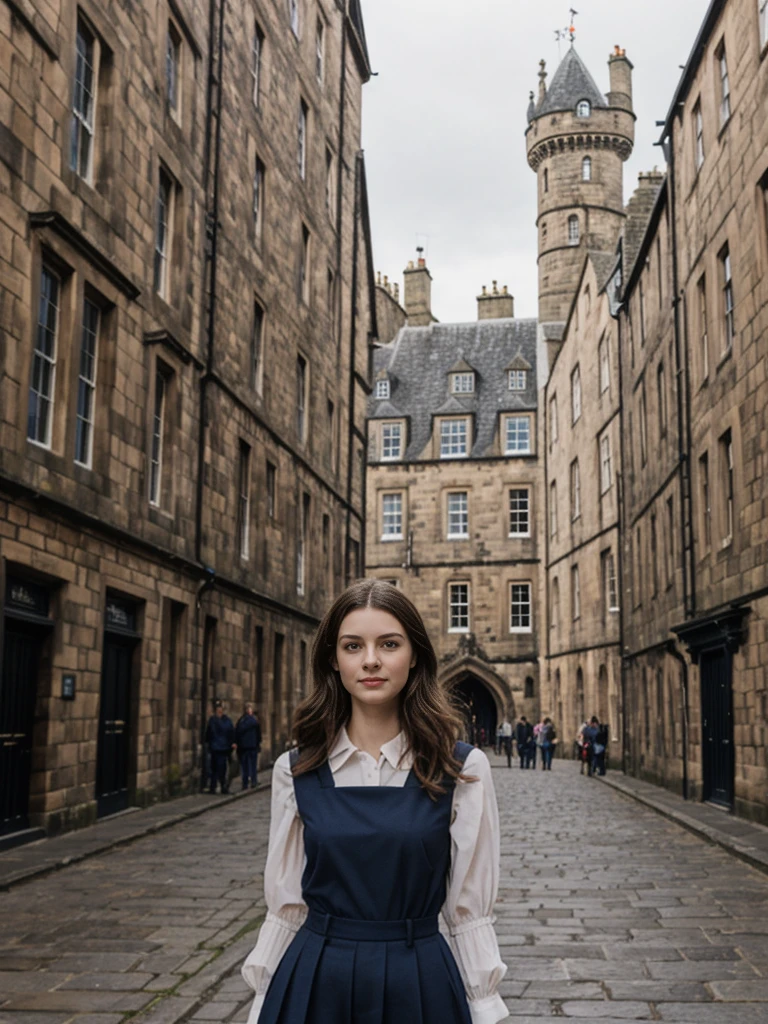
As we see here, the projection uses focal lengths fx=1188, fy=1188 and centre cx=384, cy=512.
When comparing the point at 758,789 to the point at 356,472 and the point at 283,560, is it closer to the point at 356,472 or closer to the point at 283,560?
the point at 283,560

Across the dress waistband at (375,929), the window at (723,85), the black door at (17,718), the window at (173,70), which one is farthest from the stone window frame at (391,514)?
the dress waistband at (375,929)

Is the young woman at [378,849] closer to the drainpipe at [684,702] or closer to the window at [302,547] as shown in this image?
the drainpipe at [684,702]

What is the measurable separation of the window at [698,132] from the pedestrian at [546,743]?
17664mm

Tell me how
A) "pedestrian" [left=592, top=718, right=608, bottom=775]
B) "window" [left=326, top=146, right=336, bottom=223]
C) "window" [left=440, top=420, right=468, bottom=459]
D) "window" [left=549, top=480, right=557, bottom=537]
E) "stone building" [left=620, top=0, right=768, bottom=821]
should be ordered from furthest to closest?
"window" [left=440, top=420, right=468, bottom=459]
"window" [left=549, top=480, right=557, bottom=537]
"window" [left=326, top=146, right=336, bottom=223]
"pedestrian" [left=592, top=718, right=608, bottom=775]
"stone building" [left=620, top=0, right=768, bottom=821]

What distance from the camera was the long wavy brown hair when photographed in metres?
2.66

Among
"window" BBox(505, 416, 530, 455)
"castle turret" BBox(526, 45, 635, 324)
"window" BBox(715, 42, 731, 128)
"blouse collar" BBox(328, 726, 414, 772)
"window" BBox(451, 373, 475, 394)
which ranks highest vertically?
"castle turret" BBox(526, 45, 635, 324)

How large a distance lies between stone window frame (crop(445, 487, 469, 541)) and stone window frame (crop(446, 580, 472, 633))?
186 cm

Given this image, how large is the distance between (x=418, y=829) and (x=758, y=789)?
44.5ft

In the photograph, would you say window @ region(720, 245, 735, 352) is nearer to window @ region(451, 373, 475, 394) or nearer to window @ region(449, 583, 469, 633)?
window @ region(449, 583, 469, 633)

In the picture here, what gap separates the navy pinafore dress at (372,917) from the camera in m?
2.47

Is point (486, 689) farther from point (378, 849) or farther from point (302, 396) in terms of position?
point (378, 849)

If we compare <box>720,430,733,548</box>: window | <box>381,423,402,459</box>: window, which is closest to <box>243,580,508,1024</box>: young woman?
→ <box>720,430,733,548</box>: window

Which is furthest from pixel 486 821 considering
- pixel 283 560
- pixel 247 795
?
pixel 283 560

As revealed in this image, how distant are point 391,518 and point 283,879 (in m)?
46.8
